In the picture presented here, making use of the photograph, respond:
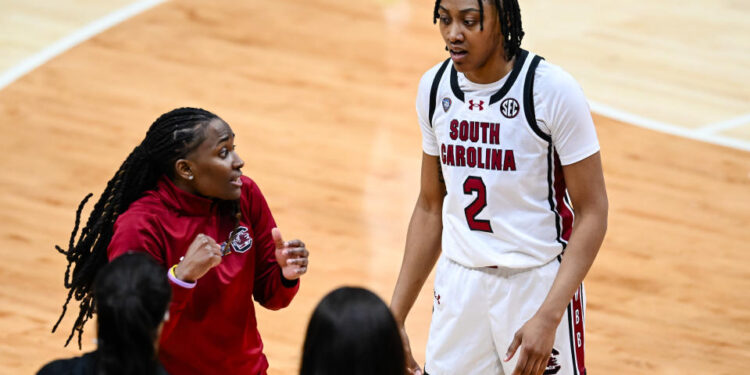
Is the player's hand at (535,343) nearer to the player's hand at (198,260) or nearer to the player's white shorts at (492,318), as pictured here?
the player's white shorts at (492,318)

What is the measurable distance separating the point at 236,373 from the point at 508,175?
0.96m

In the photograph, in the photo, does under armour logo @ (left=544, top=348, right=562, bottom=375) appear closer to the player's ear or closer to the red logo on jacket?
the red logo on jacket

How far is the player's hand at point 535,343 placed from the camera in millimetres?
2871

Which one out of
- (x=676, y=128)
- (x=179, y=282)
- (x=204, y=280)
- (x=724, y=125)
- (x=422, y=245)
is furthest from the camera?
(x=724, y=125)

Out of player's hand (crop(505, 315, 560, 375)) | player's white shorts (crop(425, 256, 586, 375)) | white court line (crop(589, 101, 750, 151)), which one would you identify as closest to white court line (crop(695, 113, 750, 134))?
white court line (crop(589, 101, 750, 151))

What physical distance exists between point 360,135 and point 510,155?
4.13 metres

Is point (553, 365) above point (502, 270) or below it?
below

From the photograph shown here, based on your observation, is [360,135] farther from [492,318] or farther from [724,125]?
[492,318]

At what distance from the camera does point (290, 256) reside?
309 cm

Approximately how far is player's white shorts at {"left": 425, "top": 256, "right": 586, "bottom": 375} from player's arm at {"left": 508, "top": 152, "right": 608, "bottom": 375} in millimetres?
148

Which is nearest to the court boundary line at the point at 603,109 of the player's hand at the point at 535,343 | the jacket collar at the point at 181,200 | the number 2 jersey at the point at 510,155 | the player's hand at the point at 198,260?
the number 2 jersey at the point at 510,155

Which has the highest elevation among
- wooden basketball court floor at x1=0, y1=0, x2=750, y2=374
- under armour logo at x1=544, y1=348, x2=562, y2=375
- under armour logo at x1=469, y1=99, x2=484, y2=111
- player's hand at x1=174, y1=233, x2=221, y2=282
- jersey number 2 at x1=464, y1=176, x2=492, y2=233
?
under armour logo at x1=469, y1=99, x2=484, y2=111

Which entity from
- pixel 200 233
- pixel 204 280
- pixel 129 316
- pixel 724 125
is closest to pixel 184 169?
pixel 200 233

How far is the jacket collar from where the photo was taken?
3.06 meters
